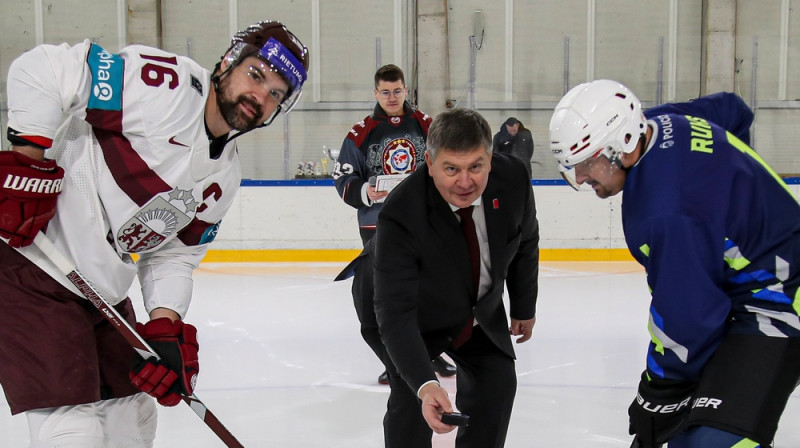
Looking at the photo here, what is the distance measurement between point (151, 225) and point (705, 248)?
43.3 inches

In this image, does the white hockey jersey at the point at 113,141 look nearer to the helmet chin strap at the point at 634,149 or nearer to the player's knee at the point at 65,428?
the player's knee at the point at 65,428

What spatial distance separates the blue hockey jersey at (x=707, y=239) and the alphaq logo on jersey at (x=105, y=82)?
1006mm

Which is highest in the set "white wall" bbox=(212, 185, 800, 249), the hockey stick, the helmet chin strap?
the helmet chin strap

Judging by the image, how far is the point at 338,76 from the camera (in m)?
8.27

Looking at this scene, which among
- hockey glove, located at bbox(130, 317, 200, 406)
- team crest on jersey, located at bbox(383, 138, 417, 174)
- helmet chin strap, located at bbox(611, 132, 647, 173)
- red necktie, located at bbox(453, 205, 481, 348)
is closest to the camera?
helmet chin strap, located at bbox(611, 132, 647, 173)

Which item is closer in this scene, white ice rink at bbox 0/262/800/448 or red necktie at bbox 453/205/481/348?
red necktie at bbox 453/205/481/348

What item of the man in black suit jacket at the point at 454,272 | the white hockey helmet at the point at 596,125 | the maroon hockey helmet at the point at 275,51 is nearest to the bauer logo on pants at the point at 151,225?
the maroon hockey helmet at the point at 275,51

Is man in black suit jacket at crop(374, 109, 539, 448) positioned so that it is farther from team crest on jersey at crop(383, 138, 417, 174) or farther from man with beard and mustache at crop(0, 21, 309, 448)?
team crest on jersey at crop(383, 138, 417, 174)

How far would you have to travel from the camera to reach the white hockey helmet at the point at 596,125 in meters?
1.50

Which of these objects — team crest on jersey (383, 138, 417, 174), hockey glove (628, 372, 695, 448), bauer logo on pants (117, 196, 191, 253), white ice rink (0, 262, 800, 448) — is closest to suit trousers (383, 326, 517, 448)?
hockey glove (628, 372, 695, 448)

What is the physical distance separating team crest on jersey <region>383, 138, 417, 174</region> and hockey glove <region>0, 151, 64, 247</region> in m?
2.15

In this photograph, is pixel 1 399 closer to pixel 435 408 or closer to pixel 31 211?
pixel 31 211

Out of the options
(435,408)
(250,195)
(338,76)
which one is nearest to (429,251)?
(435,408)

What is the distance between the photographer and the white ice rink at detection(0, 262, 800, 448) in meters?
2.54
